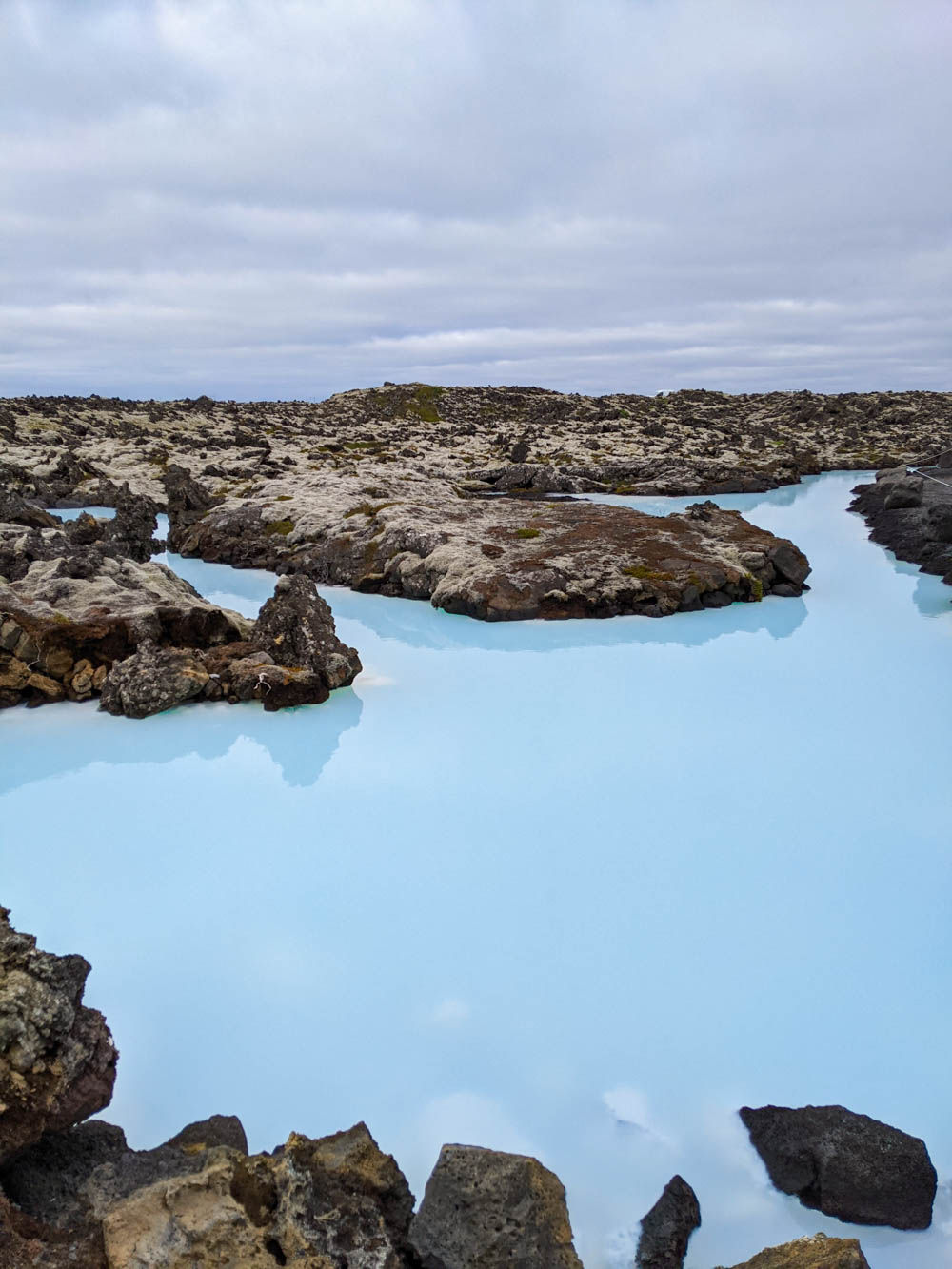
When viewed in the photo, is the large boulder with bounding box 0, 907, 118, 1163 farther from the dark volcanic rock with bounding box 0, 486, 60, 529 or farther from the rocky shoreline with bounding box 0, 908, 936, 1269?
the dark volcanic rock with bounding box 0, 486, 60, 529

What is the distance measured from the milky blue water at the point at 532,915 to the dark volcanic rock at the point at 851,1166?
0.43 ft

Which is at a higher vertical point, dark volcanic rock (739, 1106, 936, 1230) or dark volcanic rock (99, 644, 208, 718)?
dark volcanic rock (99, 644, 208, 718)

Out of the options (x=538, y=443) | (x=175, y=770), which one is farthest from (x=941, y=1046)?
(x=538, y=443)

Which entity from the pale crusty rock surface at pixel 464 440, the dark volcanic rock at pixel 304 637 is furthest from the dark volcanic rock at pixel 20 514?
the dark volcanic rock at pixel 304 637

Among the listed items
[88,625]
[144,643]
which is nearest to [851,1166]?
[144,643]

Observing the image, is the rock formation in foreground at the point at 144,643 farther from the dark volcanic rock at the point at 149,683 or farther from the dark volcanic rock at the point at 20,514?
the dark volcanic rock at the point at 20,514

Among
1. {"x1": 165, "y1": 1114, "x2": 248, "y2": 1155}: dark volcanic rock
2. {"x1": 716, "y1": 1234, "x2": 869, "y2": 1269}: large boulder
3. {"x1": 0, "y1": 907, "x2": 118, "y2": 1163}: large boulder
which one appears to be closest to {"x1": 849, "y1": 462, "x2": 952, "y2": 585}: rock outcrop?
{"x1": 716, "y1": 1234, "x2": 869, "y2": 1269}: large boulder

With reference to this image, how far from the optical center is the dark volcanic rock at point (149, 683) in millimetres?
14867

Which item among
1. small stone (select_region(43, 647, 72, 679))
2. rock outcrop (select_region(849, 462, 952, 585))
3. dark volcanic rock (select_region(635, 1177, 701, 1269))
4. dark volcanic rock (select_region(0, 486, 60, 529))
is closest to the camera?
dark volcanic rock (select_region(635, 1177, 701, 1269))

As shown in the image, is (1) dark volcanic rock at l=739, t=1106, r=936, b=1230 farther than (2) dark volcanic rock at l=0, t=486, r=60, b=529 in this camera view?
No

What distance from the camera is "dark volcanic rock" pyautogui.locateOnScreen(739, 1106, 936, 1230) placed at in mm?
5672

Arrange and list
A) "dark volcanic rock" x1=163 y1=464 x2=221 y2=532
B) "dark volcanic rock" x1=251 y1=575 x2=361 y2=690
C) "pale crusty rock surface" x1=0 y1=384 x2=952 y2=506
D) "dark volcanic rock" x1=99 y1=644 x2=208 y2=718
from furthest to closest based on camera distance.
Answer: "pale crusty rock surface" x1=0 y1=384 x2=952 y2=506
"dark volcanic rock" x1=163 y1=464 x2=221 y2=532
"dark volcanic rock" x1=251 y1=575 x2=361 y2=690
"dark volcanic rock" x1=99 y1=644 x2=208 y2=718

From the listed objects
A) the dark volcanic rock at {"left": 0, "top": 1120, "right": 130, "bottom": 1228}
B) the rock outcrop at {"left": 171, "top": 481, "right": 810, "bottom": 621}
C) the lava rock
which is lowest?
the dark volcanic rock at {"left": 0, "top": 1120, "right": 130, "bottom": 1228}

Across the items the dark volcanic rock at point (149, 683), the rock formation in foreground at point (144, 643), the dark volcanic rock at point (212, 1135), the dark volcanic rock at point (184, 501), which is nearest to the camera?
the dark volcanic rock at point (212, 1135)
